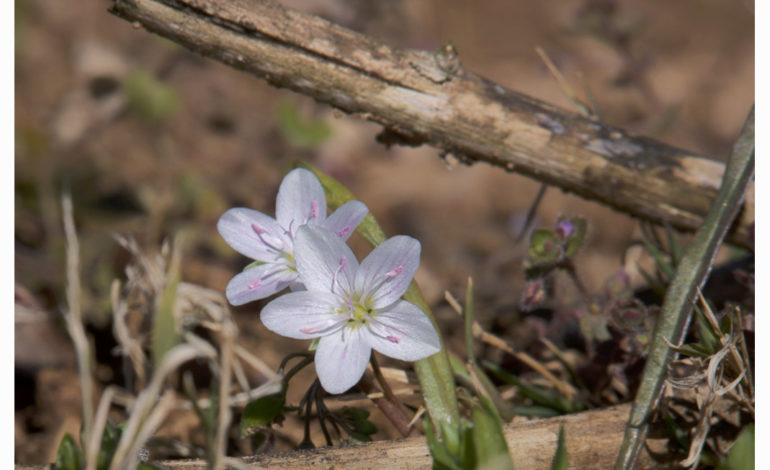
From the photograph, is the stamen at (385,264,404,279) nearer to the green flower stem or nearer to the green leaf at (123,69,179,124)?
the green flower stem

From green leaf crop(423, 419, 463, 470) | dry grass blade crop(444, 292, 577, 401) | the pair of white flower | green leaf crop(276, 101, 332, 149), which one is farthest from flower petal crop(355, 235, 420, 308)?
green leaf crop(276, 101, 332, 149)

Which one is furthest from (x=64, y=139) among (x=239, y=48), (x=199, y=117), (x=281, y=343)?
(x=239, y=48)

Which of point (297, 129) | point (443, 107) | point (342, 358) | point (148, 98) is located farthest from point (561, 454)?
point (148, 98)

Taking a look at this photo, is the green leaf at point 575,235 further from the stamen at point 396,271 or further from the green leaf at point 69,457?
the green leaf at point 69,457

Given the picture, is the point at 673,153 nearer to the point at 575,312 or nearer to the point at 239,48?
the point at 575,312

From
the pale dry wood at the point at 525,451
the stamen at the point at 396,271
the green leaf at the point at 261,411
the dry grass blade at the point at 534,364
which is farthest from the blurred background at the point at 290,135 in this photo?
the stamen at the point at 396,271

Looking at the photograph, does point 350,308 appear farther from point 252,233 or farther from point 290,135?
point 290,135
